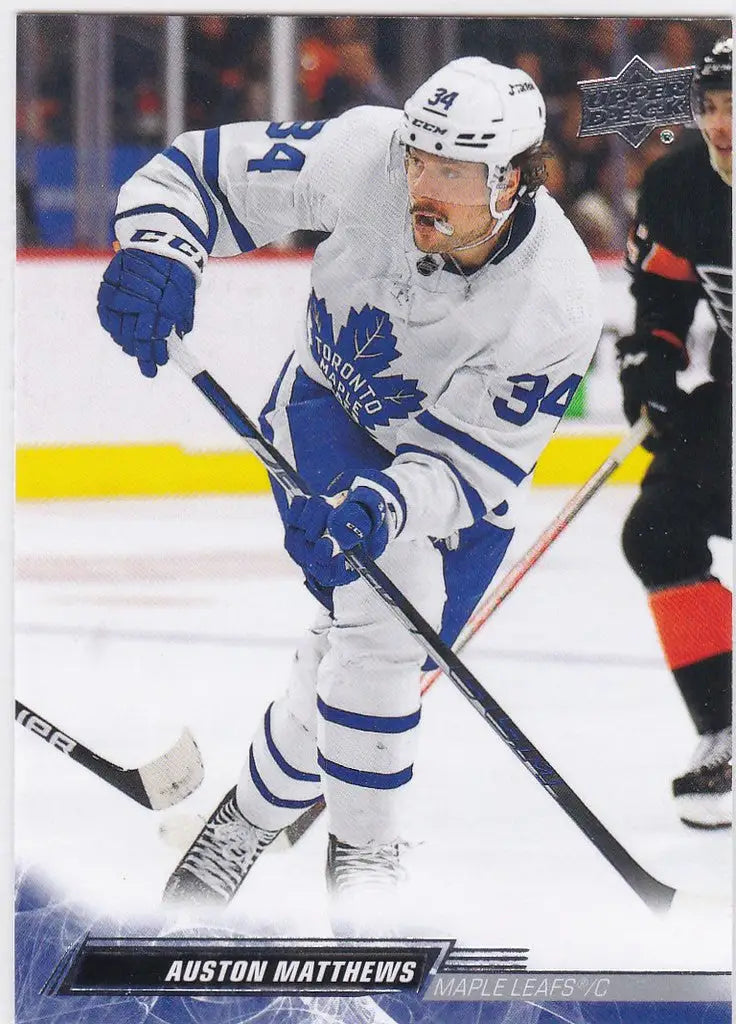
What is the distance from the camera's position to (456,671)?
7.45 ft

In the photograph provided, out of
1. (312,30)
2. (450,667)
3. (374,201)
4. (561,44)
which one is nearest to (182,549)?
(450,667)

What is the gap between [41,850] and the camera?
2344 millimetres

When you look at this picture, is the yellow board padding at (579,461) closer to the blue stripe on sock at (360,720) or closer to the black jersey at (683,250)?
the black jersey at (683,250)

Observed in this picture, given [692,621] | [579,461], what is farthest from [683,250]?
[692,621]

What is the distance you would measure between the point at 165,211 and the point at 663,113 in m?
0.78

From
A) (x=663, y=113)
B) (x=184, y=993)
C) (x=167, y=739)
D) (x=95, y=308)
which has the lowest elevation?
(x=184, y=993)

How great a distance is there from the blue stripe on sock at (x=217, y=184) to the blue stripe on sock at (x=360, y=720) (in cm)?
70

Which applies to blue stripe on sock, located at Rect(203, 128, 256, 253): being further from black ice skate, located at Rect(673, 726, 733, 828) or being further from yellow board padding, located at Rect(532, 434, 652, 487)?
black ice skate, located at Rect(673, 726, 733, 828)

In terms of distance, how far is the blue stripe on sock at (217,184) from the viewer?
225cm

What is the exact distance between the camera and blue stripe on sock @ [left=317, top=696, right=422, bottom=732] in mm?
2268

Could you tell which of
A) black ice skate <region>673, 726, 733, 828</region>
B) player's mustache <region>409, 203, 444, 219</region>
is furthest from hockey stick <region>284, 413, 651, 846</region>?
player's mustache <region>409, 203, 444, 219</region>

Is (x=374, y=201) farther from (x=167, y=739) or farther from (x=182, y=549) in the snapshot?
(x=167, y=739)

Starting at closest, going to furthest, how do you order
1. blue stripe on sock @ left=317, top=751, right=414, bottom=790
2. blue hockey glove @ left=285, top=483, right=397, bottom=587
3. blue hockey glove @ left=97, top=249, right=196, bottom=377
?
blue hockey glove @ left=285, top=483, right=397, bottom=587 < blue hockey glove @ left=97, top=249, right=196, bottom=377 < blue stripe on sock @ left=317, top=751, right=414, bottom=790

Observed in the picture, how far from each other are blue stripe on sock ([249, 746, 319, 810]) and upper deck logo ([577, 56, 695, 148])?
1.10m
